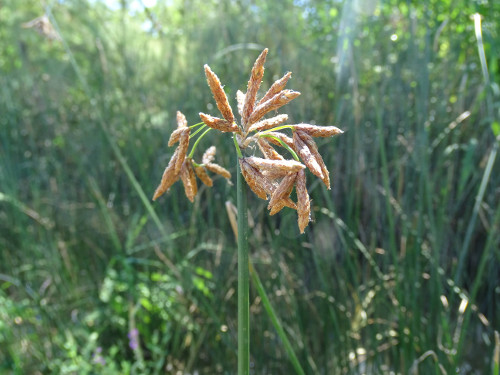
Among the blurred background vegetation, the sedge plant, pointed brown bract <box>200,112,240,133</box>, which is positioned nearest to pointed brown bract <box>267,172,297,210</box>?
the sedge plant

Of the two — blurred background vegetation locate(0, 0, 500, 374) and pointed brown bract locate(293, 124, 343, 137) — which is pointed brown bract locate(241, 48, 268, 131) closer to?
pointed brown bract locate(293, 124, 343, 137)

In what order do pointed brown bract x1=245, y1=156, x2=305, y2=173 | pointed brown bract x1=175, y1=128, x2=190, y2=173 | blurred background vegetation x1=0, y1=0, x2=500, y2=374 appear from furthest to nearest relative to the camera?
blurred background vegetation x1=0, y1=0, x2=500, y2=374 → pointed brown bract x1=175, y1=128, x2=190, y2=173 → pointed brown bract x1=245, y1=156, x2=305, y2=173

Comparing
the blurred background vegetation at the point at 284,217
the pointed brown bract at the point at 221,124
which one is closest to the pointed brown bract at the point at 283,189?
the pointed brown bract at the point at 221,124

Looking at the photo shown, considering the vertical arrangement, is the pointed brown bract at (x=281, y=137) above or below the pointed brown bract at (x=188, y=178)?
above

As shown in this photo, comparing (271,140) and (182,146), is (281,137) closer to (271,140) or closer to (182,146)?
(271,140)

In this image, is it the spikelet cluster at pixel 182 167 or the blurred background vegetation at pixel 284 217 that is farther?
the blurred background vegetation at pixel 284 217

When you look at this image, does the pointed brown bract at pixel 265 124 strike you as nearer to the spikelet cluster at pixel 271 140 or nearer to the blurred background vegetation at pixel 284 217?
the spikelet cluster at pixel 271 140

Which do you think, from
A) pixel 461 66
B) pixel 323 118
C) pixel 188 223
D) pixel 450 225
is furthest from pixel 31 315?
pixel 461 66

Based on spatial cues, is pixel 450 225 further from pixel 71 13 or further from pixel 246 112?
pixel 71 13
